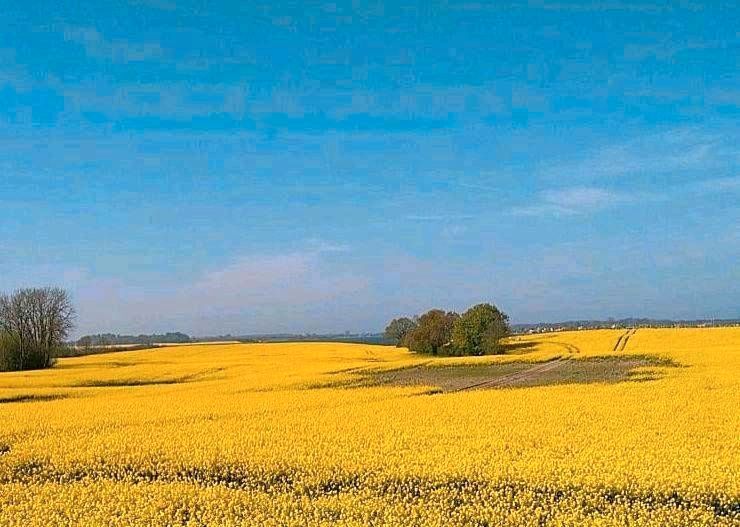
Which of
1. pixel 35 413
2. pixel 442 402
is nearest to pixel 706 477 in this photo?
pixel 442 402

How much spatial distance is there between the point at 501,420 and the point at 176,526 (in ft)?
34.1

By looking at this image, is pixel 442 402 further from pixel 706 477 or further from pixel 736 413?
pixel 706 477

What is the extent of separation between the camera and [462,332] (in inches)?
2430

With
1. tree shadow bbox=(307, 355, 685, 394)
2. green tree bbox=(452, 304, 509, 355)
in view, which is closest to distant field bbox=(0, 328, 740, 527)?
tree shadow bbox=(307, 355, 685, 394)

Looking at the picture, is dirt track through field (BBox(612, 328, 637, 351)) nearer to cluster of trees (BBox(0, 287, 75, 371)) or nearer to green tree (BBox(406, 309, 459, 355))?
green tree (BBox(406, 309, 459, 355))

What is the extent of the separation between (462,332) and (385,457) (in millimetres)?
47907

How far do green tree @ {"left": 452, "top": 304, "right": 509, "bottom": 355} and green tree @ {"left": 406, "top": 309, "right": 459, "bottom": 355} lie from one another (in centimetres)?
304

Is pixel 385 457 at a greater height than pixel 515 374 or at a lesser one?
greater

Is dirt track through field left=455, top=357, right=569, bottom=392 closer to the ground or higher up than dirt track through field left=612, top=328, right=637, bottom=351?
closer to the ground

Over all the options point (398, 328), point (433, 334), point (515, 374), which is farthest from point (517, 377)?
point (398, 328)

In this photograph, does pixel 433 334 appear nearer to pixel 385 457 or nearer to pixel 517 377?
pixel 517 377

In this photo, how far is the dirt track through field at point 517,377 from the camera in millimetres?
30200

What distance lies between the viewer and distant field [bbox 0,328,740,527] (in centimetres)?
1148

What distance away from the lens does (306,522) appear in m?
10.9
